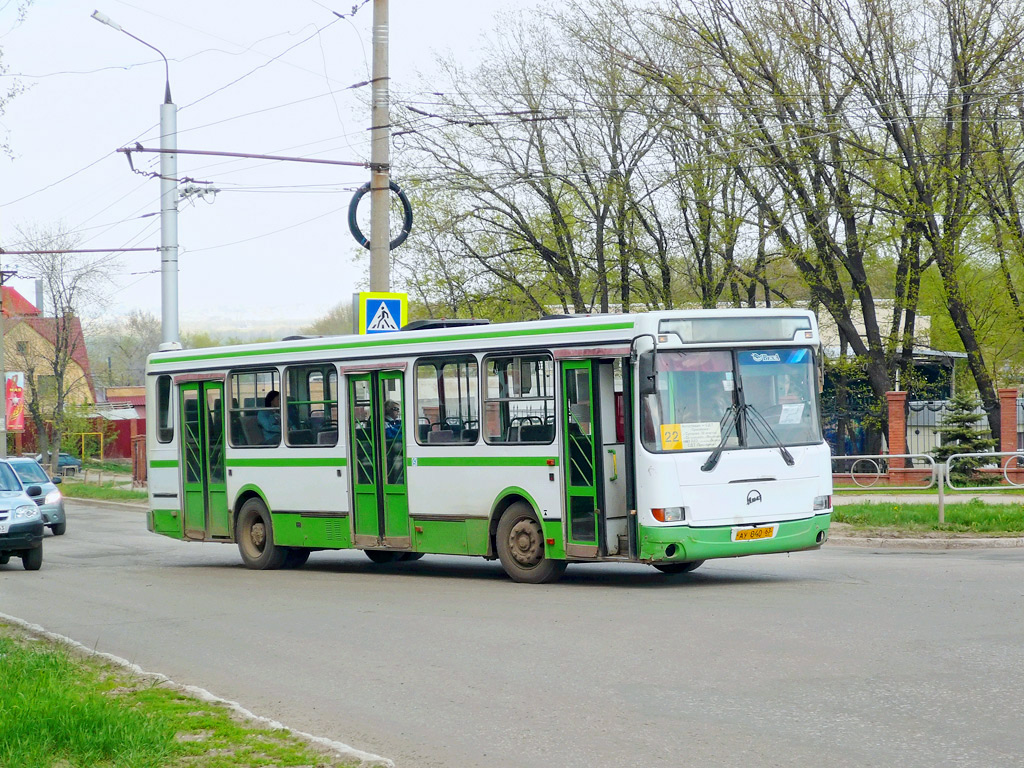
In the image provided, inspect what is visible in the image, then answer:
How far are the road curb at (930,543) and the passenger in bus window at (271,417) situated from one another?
7914 mm

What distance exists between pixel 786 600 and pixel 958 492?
9925 millimetres

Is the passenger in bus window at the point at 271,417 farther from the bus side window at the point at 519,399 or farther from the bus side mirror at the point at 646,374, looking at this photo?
the bus side mirror at the point at 646,374

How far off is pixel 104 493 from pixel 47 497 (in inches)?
682

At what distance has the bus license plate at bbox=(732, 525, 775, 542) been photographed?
1280cm

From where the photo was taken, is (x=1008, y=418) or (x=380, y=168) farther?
(x=1008, y=418)

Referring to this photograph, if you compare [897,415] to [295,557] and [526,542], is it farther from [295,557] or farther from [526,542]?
[526,542]

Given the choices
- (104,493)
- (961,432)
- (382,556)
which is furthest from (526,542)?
(104,493)

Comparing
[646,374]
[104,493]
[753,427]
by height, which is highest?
[646,374]

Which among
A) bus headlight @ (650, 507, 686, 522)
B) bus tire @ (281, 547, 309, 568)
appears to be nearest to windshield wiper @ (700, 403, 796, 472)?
bus headlight @ (650, 507, 686, 522)

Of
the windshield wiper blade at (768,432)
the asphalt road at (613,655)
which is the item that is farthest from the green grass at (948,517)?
the windshield wiper blade at (768,432)

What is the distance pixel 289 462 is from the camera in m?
16.9

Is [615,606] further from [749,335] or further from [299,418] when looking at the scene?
[299,418]

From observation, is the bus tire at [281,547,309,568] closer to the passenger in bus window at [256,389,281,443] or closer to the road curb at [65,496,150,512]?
the passenger in bus window at [256,389,281,443]

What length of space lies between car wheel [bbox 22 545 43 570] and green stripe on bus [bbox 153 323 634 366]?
10.4 ft
